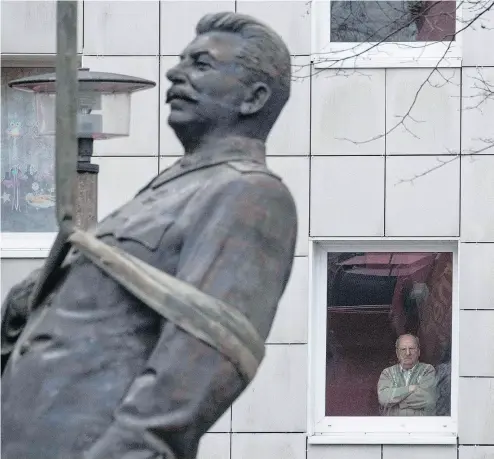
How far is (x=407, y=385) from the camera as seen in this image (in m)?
13.8

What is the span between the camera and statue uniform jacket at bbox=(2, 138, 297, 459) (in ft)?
15.3

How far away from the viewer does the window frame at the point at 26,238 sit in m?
13.4

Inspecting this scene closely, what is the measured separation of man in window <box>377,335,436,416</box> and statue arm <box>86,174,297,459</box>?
8.81m

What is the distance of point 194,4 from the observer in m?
13.2

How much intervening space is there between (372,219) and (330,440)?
1443 millimetres

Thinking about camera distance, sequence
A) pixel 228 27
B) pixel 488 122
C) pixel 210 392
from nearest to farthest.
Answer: pixel 210 392
pixel 228 27
pixel 488 122

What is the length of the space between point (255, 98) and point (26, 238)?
345 inches

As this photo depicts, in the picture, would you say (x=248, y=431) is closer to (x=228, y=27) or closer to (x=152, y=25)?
(x=152, y=25)

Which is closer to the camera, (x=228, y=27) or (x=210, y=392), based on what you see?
(x=210, y=392)

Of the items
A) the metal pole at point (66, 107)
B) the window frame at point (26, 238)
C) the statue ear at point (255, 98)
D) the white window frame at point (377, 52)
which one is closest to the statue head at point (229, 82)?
the statue ear at point (255, 98)

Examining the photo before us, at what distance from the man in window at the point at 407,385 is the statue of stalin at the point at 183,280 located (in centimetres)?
874

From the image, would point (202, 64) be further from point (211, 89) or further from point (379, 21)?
point (379, 21)

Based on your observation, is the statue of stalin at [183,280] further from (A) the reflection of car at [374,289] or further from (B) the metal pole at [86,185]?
(A) the reflection of car at [374,289]

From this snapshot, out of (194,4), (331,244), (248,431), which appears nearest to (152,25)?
(194,4)
